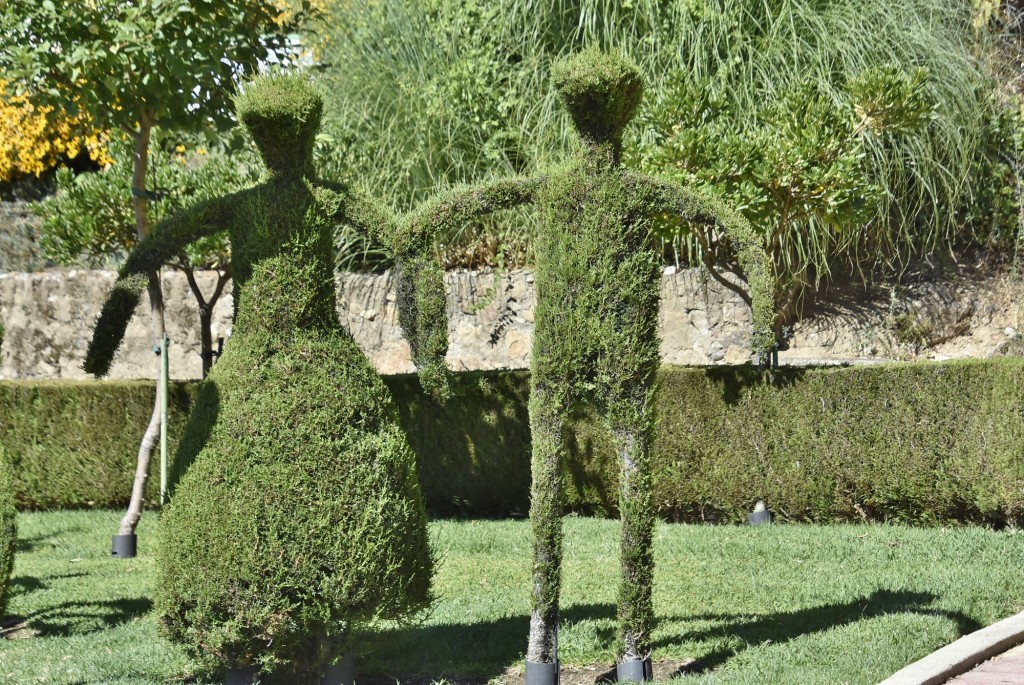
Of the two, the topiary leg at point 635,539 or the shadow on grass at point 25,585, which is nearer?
the topiary leg at point 635,539

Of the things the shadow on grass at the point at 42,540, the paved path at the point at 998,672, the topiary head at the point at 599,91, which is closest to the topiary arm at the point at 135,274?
the topiary head at the point at 599,91

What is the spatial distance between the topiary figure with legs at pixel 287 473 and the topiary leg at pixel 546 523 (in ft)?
1.51

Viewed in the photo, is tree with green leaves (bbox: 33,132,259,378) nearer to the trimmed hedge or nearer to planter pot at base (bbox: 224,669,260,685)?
the trimmed hedge

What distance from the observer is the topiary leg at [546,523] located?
4191mm

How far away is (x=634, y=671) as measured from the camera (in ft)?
13.9

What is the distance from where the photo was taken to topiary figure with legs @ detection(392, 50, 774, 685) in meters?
4.17

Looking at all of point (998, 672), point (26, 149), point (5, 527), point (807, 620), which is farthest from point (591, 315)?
point (26, 149)

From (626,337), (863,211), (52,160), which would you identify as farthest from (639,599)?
(52,160)

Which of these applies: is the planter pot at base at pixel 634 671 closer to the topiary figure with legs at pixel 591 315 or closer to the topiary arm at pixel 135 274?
the topiary figure with legs at pixel 591 315

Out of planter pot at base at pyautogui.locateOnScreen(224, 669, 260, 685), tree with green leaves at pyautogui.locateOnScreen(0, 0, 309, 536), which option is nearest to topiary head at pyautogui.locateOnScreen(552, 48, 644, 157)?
planter pot at base at pyautogui.locateOnScreen(224, 669, 260, 685)

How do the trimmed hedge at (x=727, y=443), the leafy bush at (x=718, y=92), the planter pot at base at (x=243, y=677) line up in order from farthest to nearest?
the leafy bush at (x=718, y=92), the trimmed hedge at (x=727, y=443), the planter pot at base at (x=243, y=677)

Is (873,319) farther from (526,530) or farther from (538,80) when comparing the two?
(526,530)

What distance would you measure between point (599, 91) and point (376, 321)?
26.4 ft

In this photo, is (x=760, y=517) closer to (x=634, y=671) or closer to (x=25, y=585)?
(x=634, y=671)
